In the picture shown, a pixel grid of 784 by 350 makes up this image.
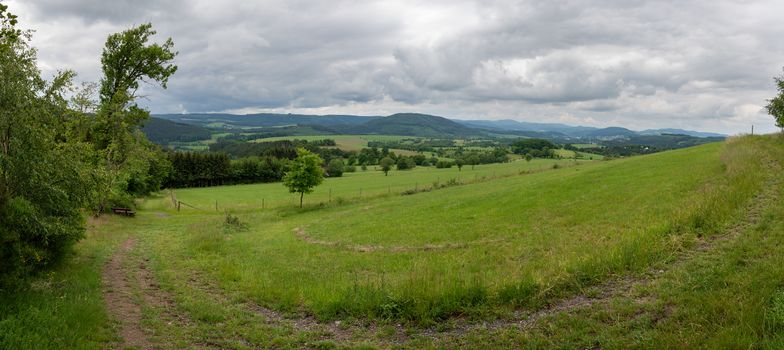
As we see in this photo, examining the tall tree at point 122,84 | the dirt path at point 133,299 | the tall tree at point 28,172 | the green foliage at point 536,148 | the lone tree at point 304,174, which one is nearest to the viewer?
the dirt path at point 133,299

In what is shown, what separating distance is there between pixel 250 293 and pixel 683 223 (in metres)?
13.1

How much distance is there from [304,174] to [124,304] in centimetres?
3778

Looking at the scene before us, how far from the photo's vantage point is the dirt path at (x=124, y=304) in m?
8.93

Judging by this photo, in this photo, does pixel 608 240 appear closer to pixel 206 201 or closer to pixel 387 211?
pixel 387 211

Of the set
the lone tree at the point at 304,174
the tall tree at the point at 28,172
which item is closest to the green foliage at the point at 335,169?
the lone tree at the point at 304,174

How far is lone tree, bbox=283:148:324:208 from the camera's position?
49.1m

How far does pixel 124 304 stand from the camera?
37.9ft

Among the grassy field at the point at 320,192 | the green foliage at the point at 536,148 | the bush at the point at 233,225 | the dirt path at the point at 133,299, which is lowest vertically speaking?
the grassy field at the point at 320,192

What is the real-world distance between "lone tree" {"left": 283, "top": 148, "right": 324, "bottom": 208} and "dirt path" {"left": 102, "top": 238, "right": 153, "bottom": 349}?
100 ft

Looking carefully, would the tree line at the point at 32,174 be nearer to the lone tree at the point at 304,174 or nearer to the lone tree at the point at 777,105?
the lone tree at the point at 304,174

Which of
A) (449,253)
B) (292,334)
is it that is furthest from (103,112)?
(292,334)

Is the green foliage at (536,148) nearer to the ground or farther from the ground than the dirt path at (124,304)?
farther from the ground

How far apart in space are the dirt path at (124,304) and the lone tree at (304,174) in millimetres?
30587

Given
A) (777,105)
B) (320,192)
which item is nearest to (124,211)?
(320,192)
